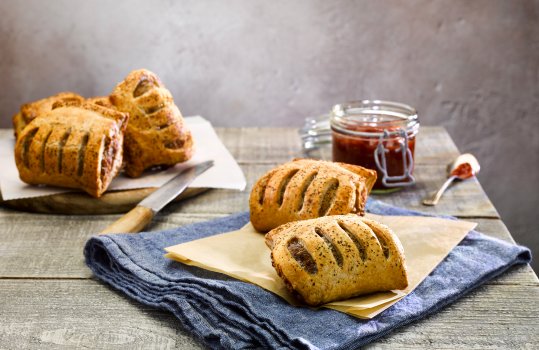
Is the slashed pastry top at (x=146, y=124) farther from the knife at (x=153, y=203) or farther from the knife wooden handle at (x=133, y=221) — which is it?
the knife wooden handle at (x=133, y=221)

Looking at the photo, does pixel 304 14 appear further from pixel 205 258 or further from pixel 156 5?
pixel 205 258

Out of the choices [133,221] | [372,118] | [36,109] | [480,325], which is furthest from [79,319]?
[372,118]

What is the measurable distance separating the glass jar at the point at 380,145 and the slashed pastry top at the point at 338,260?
61 cm

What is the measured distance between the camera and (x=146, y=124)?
1.86 m

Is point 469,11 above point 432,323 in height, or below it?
above

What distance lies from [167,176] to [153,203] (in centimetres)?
23

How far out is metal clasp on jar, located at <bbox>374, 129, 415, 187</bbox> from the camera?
1.85 meters

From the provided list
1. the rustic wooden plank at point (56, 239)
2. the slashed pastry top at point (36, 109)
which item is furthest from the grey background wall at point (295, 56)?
the rustic wooden plank at point (56, 239)

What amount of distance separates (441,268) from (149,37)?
164 cm

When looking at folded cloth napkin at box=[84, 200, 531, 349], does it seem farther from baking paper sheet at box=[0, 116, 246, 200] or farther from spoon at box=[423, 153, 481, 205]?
spoon at box=[423, 153, 481, 205]

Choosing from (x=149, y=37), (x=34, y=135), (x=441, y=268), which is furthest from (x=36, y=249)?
(x=149, y=37)

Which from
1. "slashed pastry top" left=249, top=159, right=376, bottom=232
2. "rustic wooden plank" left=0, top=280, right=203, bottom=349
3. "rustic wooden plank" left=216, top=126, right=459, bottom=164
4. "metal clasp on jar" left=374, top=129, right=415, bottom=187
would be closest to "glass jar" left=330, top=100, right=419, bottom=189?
"metal clasp on jar" left=374, top=129, right=415, bottom=187

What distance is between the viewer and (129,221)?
1.59 metres

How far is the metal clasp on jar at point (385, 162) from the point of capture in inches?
72.9
